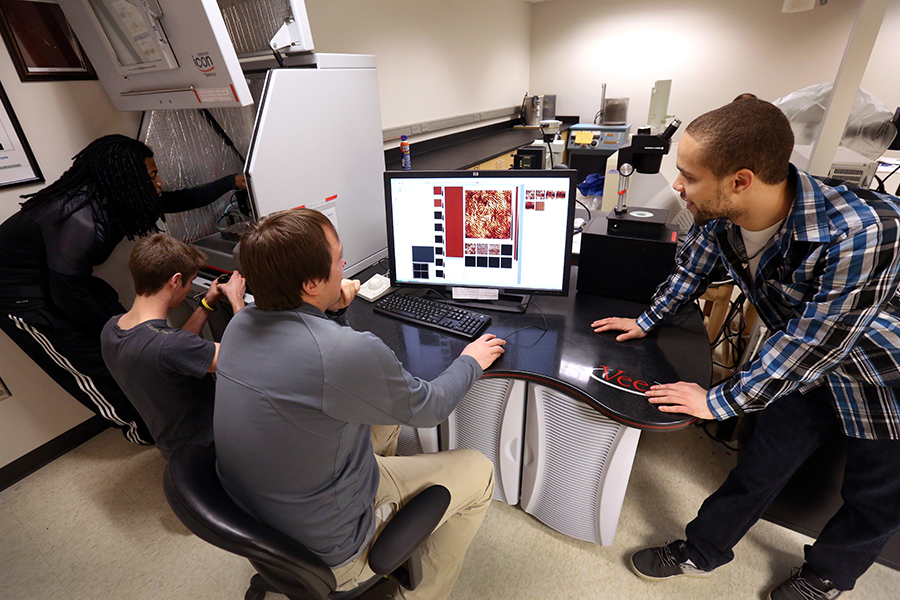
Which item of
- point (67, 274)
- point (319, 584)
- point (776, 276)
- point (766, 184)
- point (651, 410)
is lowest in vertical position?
point (319, 584)

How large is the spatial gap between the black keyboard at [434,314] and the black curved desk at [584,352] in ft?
0.08

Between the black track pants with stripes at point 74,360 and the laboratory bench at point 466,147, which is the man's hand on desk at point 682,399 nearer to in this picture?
the black track pants with stripes at point 74,360

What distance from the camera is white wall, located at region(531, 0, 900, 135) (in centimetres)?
404

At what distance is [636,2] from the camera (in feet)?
15.3

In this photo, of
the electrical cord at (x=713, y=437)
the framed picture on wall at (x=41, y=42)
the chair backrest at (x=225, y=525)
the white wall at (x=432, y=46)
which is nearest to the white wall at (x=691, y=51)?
the white wall at (x=432, y=46)

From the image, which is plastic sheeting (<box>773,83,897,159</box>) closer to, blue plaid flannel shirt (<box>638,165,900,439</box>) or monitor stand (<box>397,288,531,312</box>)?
blue plaid flannel shirt (<box>638,165,900,439</box>)

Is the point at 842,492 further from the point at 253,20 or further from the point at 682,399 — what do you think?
the point at 253,20

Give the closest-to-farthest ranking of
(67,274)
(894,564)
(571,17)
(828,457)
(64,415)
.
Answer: (828,457) < (894,564) < (67,274) < (64,415) < (571,17)

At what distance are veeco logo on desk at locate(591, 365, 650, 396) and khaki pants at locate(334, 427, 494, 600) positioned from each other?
17.0 inches

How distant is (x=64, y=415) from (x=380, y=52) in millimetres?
2988

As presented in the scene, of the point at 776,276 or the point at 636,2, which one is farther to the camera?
the point at 636,2

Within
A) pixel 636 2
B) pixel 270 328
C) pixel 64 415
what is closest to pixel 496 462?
pixel 270 328

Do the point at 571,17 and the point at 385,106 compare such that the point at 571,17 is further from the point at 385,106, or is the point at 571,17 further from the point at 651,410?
the point at 651,410

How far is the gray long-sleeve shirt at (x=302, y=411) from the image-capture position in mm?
797
